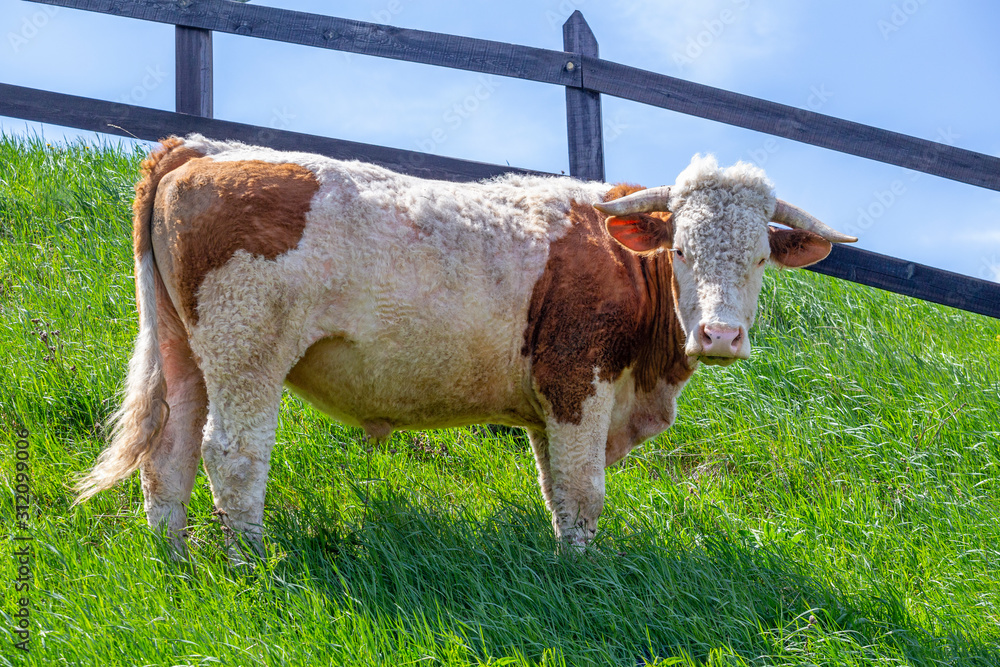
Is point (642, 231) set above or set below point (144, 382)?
above

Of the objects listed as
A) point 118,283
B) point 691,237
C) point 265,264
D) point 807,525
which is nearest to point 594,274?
point 691,237

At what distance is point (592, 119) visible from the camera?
7.15m

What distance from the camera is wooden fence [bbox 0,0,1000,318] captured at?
684 cm

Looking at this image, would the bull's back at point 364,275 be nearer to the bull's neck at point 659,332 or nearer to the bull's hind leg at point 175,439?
the bull's hind leg at point 175,439

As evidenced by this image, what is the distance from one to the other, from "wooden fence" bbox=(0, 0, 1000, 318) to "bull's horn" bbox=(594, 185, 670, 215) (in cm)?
223

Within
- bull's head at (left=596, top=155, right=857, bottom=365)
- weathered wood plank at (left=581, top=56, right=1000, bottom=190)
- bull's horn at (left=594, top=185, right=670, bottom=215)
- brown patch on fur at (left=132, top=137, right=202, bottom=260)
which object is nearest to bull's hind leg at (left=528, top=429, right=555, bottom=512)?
bull's head at (left=596, top=155, right=857, bottom=365)

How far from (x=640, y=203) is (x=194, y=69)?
16.1ft

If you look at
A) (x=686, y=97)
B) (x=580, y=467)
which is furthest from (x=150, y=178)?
(x=686, y=97)

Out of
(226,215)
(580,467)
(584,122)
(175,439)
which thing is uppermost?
(584,122)

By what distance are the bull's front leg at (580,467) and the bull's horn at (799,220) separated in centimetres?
143

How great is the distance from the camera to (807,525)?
18.5 ft

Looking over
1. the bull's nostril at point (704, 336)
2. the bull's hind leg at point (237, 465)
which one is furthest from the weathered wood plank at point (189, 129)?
the bull's hind leg at point (237, 465)

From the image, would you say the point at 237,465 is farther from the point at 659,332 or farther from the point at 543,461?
the point at 659,332

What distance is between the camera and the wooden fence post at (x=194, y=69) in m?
7.78
